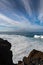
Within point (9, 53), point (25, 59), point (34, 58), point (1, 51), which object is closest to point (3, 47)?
point (1, 51)

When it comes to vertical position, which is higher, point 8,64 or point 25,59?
point 25,59

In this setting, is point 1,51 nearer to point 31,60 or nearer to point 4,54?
point 4,54

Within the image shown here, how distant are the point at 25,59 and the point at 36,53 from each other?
600mm

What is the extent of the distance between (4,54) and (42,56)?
3.85 metres

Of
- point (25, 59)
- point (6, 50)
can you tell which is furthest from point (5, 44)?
point (25, 59)

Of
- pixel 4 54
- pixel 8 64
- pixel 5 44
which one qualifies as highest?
pixel 5 44

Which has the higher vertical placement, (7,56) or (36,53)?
(36,53)

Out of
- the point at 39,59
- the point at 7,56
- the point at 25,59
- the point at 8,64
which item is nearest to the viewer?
the point at 39,59

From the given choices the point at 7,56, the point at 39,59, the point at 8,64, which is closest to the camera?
the point at 39,59

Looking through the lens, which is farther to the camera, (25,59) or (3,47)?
(3,47)

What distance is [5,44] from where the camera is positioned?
9.15 m

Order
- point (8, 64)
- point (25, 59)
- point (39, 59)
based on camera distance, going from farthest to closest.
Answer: point (8, 64)
point (25, 59)
point (39, 59)

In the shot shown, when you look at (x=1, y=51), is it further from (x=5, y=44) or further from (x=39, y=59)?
(x=39, y=59)

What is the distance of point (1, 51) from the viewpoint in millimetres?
8719
